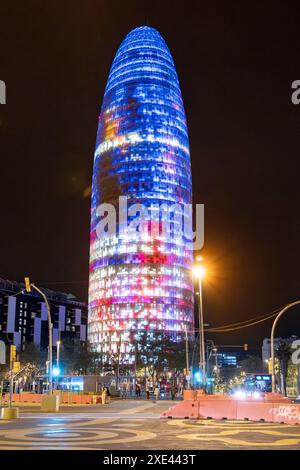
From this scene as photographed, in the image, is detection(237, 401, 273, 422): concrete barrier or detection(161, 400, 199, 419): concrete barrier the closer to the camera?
detection(237, 401, 273, 422): concrete barrier

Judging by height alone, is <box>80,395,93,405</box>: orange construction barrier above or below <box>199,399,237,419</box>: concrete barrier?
below

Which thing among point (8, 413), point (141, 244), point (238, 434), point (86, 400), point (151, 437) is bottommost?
point (86, 400)

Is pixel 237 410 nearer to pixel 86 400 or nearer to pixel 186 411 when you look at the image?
pixel 186 411

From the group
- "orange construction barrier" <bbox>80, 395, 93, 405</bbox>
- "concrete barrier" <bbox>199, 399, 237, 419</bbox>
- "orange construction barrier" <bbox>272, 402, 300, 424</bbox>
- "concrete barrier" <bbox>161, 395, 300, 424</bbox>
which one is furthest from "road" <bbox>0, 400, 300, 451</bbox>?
"orange construction barrier" <bbox>80, 395, 93, 405</bbox>

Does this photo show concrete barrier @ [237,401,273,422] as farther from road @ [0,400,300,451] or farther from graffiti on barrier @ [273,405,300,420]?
road @ [0,400,300,451]

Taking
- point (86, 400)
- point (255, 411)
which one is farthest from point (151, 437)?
point (86, 400)

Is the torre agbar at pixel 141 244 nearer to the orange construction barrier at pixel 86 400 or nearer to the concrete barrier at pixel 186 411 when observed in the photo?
the orange construction barrier at pixel 86 400

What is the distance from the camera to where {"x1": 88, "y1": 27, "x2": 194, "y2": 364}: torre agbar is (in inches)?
7141

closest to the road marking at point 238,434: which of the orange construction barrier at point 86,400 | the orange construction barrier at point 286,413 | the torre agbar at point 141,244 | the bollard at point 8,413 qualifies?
the orange construction barrier at point 286,413

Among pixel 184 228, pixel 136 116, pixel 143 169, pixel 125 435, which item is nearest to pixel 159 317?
pixel 184 228

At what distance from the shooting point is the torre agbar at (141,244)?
595 feet

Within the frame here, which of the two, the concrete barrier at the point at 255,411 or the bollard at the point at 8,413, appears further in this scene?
the bollard at the point at 8,413

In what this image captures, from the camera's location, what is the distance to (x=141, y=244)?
186 m
